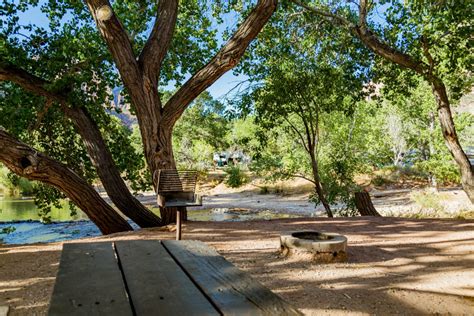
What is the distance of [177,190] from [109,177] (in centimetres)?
301

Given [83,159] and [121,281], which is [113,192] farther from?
[121,281]

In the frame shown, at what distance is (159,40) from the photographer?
7.18 m

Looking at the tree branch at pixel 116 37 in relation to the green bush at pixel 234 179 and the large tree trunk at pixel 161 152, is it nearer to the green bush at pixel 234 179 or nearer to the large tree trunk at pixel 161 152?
the large tree trunk at pixel 161 152

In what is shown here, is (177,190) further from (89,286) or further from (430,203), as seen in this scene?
(430,203)

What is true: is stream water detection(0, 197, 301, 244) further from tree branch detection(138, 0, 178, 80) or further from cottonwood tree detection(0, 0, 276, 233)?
tree branch detection(138, 0, 178, 80)

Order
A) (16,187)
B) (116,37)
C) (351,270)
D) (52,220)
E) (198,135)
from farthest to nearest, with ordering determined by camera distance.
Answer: (198,135) → (16,187) → (52,220) → (116,37) → (351,270)

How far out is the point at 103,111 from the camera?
8164mm

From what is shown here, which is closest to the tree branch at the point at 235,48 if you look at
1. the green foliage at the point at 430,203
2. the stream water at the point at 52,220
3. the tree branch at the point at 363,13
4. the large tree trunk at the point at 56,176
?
the tree branch at the point at 363,13

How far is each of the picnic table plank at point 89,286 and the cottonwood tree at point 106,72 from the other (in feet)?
15.8

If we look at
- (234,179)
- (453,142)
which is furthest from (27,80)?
(234,179)

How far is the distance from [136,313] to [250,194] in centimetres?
2556

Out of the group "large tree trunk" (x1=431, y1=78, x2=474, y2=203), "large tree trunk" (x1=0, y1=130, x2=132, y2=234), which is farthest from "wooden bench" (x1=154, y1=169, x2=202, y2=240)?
"large tree trunk" (x1=431, y1=78, x2=474, y2=203)

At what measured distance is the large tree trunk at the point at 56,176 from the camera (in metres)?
5.86

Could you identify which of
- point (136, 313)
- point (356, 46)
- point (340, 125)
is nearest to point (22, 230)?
point (356, 46)
